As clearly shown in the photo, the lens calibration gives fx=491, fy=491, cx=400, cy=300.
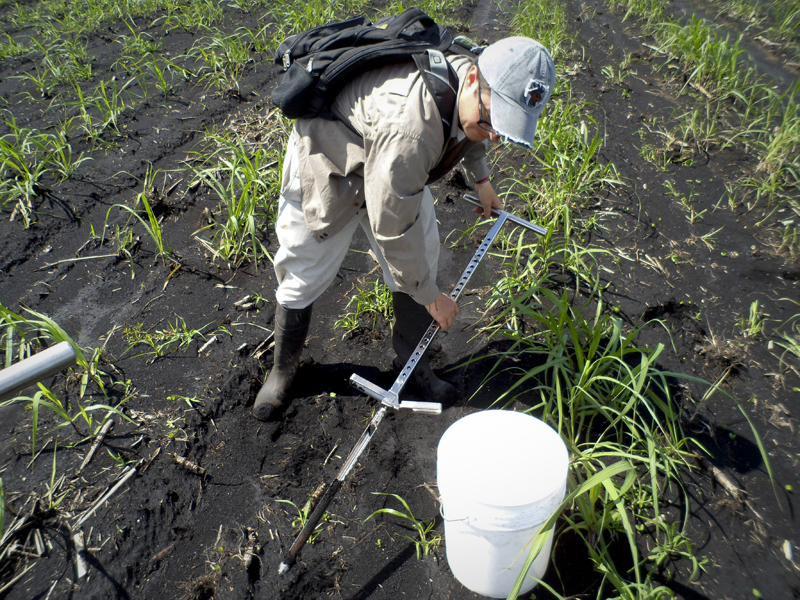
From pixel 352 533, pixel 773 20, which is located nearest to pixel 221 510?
pixel 352 533

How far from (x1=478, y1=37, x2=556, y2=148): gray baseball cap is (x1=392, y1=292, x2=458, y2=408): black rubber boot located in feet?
2.84

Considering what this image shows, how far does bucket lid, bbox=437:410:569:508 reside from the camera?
1.21 meters

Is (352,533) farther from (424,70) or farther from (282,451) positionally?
(424,70)

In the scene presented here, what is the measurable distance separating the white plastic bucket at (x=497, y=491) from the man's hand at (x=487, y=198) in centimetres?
102

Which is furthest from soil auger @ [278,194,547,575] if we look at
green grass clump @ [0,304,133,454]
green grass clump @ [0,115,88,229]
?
green grass clump @ [0,115,88,229]

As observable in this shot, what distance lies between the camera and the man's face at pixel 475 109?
1.32 meters

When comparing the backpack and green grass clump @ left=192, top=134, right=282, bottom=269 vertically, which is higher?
the backpack

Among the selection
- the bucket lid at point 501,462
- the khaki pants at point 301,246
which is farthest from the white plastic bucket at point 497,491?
the khaki pants at point 301,246

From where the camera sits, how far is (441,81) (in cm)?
134

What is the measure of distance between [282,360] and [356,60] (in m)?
1.17

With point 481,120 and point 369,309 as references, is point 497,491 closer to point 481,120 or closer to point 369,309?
point 481,120

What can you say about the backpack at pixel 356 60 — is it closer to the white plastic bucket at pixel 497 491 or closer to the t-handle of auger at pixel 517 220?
the t-handle of auger at pixel 517 220

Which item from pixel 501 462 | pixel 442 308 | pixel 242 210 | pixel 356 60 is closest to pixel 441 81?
pixel 356 60

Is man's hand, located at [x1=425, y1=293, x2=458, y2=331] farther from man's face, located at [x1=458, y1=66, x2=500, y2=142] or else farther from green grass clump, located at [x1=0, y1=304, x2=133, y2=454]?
green grass clump, located at [x1=0, y1=304, x2=133, y2=454]
